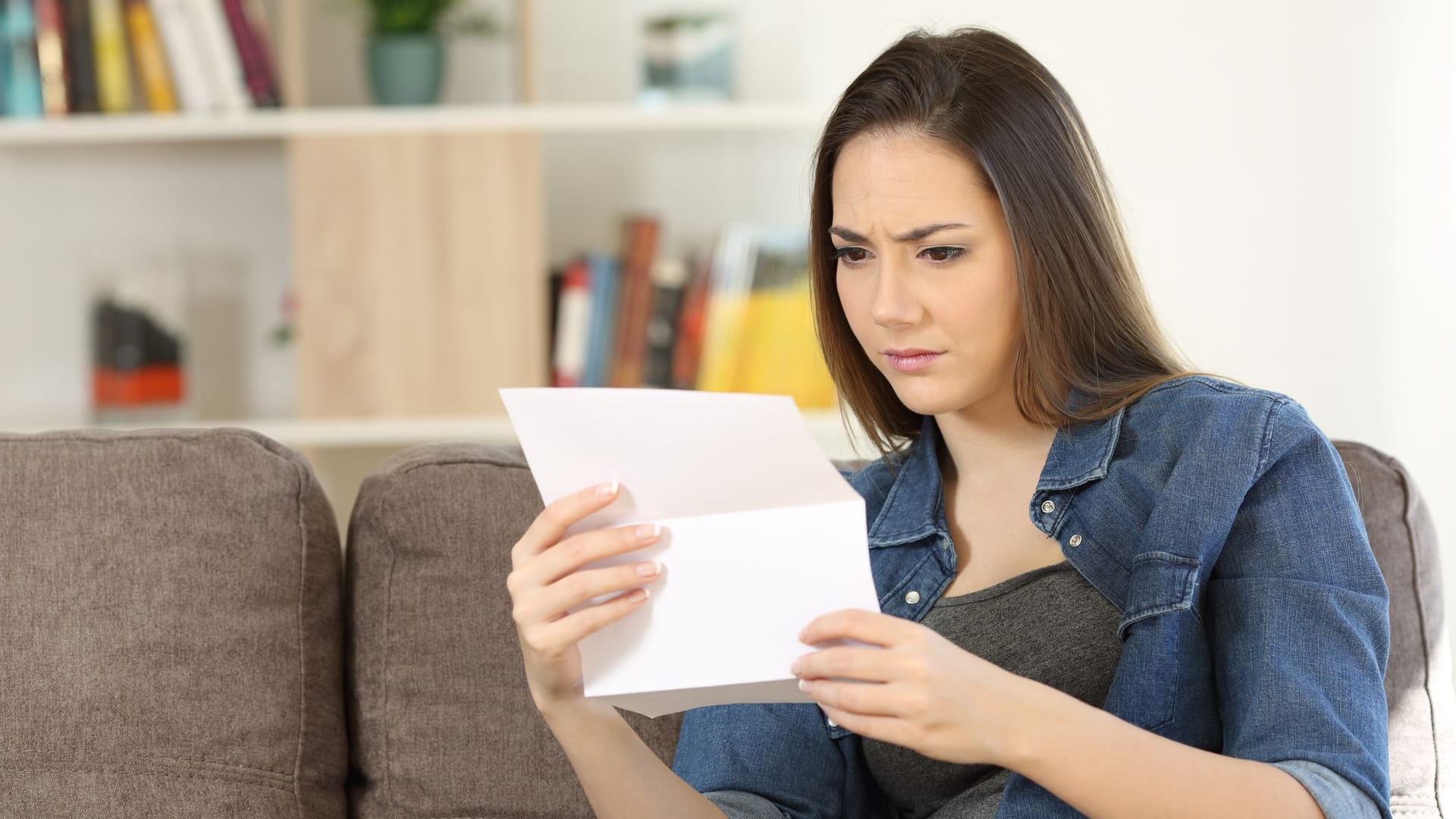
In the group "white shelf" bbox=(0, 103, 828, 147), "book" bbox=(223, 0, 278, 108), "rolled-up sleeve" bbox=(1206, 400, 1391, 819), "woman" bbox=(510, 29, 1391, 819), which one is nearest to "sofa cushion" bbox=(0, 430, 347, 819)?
"woman" bbox=(510, 29, 1391, 819)

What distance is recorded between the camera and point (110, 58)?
95.5 inches

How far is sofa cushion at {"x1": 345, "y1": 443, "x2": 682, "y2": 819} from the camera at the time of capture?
135cm

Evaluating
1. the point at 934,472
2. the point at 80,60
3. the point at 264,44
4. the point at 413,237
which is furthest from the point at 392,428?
the point at 934,472

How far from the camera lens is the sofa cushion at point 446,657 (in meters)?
1.35

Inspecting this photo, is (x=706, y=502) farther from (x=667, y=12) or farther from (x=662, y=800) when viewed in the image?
(x=667, y=12)

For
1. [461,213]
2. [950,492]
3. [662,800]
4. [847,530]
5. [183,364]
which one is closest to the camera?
[847,530]

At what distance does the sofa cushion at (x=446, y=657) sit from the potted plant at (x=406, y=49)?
3.91 feet

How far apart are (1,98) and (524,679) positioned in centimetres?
174

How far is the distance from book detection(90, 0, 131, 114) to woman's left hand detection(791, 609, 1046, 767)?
2058mm

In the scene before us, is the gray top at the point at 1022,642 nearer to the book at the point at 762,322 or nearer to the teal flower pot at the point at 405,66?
the book at the point at 762,322

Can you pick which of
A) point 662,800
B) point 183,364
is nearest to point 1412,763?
point 662,800

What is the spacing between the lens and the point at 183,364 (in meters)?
2.57

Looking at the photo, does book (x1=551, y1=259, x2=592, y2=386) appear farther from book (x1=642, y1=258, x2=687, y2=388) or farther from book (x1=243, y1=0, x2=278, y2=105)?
book (x1=243, y1=0, x2=278, y2=105)

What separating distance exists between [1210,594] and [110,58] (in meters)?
2.15
